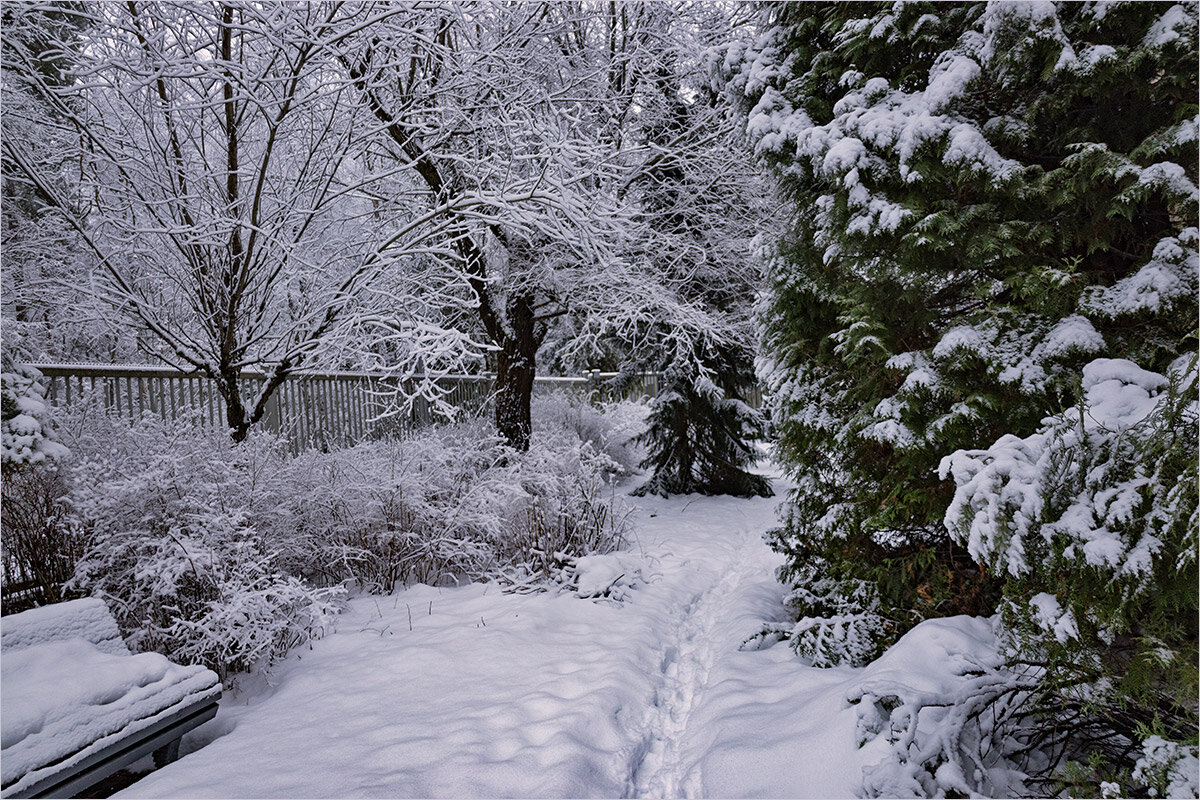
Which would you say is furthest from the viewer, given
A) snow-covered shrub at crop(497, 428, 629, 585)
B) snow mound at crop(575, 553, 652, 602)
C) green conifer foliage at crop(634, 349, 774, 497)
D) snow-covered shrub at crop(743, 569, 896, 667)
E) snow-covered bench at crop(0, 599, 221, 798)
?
green conifer foliage at crop(634, 349, 774, 497)

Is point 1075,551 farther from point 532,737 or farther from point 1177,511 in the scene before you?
point 532,737

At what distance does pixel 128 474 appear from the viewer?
11.5 ft

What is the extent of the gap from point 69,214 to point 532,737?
176 inches

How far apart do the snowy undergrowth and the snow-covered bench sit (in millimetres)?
443

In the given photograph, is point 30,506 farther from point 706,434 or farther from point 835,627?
point 706,434

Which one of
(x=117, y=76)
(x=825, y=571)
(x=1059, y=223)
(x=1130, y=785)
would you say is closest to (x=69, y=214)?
(x=117, y=76)

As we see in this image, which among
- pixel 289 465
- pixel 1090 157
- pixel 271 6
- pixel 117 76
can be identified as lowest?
pixel 289 465

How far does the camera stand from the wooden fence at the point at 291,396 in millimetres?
4805

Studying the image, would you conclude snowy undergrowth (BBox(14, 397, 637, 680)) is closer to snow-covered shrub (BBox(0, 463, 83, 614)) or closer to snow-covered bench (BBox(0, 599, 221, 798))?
snow-covered shrub (BBox(0, 463, 83, 614))

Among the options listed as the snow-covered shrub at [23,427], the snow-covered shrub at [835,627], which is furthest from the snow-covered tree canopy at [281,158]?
the snow-covered shrub at [835,627]

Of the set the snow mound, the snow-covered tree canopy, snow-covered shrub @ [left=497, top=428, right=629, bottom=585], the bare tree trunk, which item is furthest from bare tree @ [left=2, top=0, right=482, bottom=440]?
the bare tree trunk

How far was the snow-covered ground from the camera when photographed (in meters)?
2.33

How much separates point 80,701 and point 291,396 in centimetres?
492

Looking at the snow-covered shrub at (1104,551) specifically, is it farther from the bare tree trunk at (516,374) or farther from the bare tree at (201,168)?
the bare tree trunk at (516,374)
